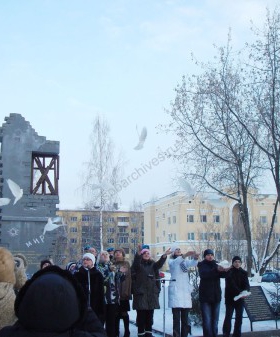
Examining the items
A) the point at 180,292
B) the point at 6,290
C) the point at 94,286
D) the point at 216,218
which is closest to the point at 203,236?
the point at 216,218

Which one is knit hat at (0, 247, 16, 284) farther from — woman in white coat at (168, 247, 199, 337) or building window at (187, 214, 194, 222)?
building window at (187, 214, 194, 222)

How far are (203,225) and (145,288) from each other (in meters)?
53.1

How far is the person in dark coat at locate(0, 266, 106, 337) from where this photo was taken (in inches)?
77.9

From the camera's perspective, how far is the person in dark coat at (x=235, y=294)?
29.0 feet

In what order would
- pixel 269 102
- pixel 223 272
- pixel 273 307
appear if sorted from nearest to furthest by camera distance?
A: pixel 223 272
pixel 273 307
pixel 269 102

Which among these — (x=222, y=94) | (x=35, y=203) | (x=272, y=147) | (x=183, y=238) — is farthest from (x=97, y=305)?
(x=183, y=238)

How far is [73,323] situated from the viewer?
2020mm

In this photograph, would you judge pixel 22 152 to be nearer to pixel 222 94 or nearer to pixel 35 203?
pixel 35 203

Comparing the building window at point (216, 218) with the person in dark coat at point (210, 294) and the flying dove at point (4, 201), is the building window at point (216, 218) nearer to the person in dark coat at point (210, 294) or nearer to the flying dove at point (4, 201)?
the flying dove at point (4, 201)

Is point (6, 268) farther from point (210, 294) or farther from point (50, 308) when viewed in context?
point (210, 294)

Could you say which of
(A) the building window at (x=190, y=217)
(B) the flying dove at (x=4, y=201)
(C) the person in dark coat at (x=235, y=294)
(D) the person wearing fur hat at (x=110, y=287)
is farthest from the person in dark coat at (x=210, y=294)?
(A) the building window at (x=190, y=217)

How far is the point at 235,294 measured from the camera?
8.99m

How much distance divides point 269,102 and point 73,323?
15.5 m

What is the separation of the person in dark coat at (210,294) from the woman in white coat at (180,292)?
30 cm
